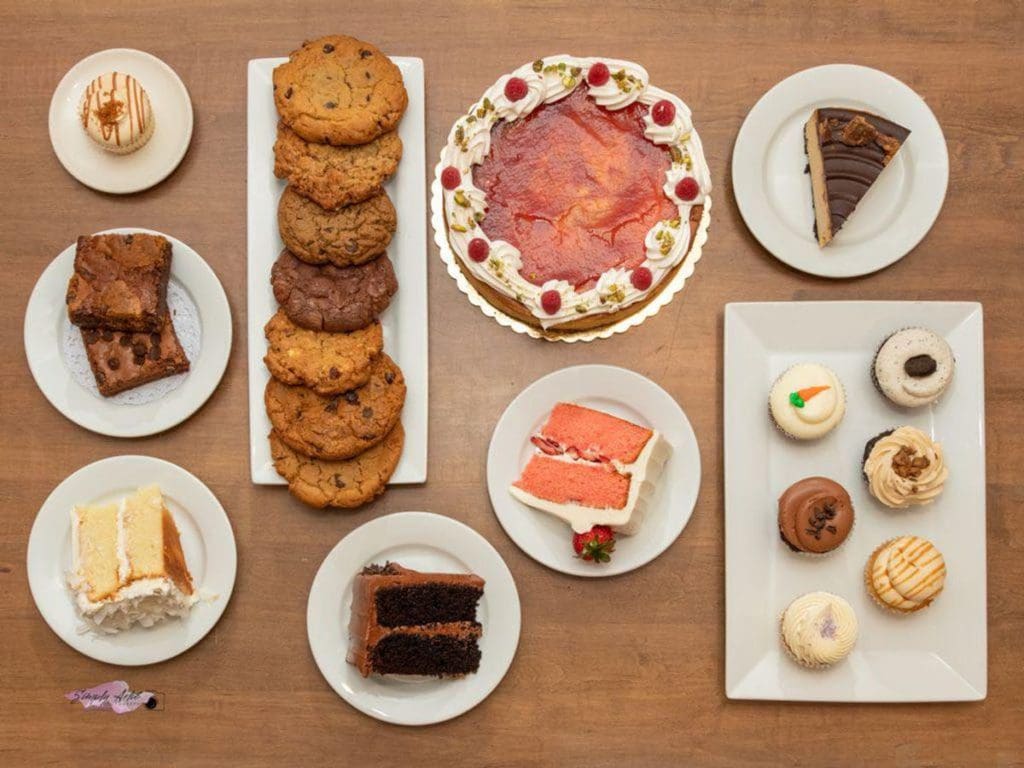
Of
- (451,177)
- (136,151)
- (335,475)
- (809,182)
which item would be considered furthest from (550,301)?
(136,151)

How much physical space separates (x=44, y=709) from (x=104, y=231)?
5.10 feet

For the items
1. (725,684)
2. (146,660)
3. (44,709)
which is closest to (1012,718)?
(725,684)

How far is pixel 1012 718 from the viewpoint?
3213 mm

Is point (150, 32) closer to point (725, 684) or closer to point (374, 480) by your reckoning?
point (374, 480)

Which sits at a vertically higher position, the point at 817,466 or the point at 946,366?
the point at 946,366

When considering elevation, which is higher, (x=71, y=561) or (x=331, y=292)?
(x=331, y=292)

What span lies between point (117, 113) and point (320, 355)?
996 millimetres

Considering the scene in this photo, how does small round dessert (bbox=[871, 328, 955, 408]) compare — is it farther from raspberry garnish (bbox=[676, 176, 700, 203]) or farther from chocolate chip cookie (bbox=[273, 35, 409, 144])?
chocolate chip cookie (bbox=[273, 35, 409, 144])

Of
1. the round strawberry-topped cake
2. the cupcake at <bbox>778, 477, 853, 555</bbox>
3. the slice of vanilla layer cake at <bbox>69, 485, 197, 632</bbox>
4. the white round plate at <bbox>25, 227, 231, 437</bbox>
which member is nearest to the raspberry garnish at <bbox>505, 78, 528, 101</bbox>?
the round strawberry-topped cake

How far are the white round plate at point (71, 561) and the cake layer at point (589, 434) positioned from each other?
1068mm

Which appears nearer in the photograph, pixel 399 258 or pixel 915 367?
pixel 915 367

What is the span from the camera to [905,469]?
9.91 ft

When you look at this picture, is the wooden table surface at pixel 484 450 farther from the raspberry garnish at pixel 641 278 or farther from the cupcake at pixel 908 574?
the cupcake at pixel 908 574

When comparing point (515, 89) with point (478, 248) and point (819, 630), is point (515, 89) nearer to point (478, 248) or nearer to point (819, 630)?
point (478, 248)
